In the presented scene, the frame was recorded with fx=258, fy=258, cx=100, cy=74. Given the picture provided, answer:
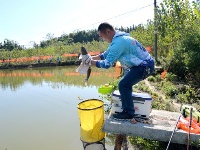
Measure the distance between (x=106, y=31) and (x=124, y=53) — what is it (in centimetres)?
40

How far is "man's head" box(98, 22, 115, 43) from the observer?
3547 mm

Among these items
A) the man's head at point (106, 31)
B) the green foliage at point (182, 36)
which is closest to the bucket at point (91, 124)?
the man's head at point (106, 31)

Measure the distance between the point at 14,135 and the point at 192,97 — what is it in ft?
14.6

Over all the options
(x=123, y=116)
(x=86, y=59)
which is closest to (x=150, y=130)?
(x=123, y=116)

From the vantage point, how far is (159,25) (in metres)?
13.7

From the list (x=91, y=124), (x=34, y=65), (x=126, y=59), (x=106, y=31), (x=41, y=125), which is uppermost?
(x=106, y=31)

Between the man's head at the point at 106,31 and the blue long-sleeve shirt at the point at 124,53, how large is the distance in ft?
0.27

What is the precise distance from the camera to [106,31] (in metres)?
3.58

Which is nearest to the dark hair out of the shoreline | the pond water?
the pond water

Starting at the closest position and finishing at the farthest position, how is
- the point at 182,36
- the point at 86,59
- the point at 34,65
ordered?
the point at 86,59 → the point at 182,36 → the point at 34,65

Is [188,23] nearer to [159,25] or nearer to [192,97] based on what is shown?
[159,25]

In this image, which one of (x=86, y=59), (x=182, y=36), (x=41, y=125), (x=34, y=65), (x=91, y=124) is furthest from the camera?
(x=34, y=65)

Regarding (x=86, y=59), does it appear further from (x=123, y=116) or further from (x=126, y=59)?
(x=123, y=116)

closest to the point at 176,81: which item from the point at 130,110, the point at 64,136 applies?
the point at 64,136
